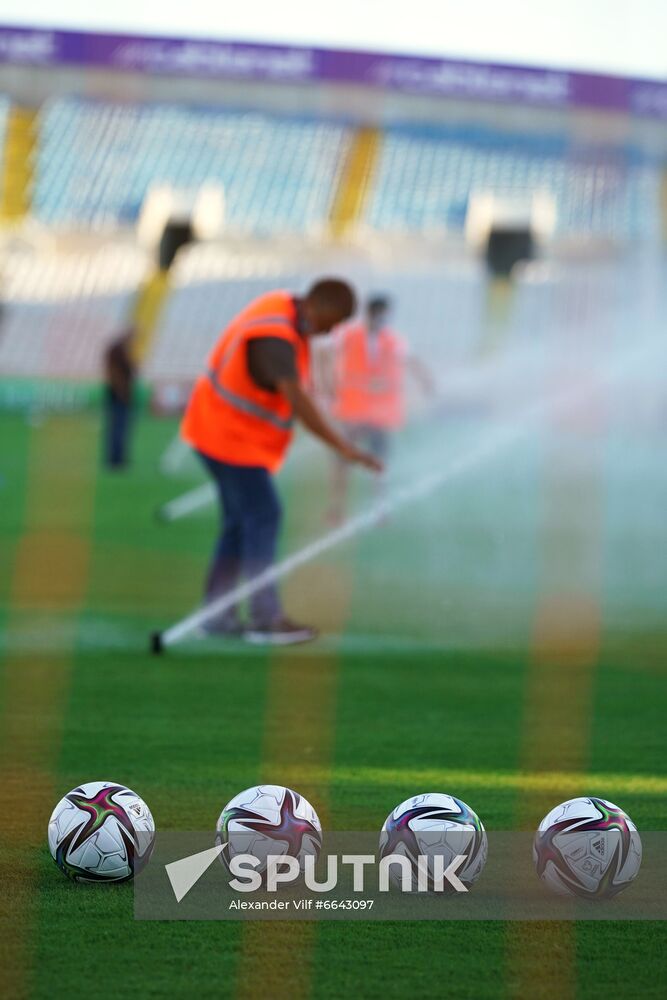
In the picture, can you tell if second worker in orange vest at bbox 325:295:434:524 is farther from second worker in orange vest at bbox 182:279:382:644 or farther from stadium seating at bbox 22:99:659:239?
stadium seating at bbox 22:99:659:239

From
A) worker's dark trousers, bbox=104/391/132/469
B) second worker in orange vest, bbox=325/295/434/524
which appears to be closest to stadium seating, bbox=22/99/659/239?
worker's dark trousers, bbox=104/391/132/469

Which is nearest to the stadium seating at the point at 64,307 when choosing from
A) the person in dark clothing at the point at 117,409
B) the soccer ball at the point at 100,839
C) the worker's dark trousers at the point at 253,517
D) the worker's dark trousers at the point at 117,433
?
the person in dark clothing at the point at 117,409

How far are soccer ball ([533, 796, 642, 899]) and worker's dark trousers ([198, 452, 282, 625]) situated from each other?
13.7ft

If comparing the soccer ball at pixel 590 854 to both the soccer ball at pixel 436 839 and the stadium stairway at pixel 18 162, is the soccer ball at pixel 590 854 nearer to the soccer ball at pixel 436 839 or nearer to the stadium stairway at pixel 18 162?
the soccer ball at pixel 436 839

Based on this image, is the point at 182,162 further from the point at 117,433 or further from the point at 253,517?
the point at 253,517

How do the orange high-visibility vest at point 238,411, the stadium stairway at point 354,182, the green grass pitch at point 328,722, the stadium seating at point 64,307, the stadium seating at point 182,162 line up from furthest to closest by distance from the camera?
the stadium stairway at point 354,182, the stadium seating at point 182,162, the stadium seating at point 64,307, the orange high-visibility vest at point 238,411, the green grass pitch at point 328,722

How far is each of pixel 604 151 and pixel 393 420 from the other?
1280 inches

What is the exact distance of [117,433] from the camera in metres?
19.4

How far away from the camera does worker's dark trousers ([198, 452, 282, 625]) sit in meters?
8.17

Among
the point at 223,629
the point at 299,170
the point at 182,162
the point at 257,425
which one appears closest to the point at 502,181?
the point at 299,170

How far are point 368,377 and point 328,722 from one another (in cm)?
→ 749

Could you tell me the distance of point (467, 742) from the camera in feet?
19.6

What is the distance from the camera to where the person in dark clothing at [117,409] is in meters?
19.2

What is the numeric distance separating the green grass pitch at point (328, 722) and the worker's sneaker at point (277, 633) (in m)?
0.18
